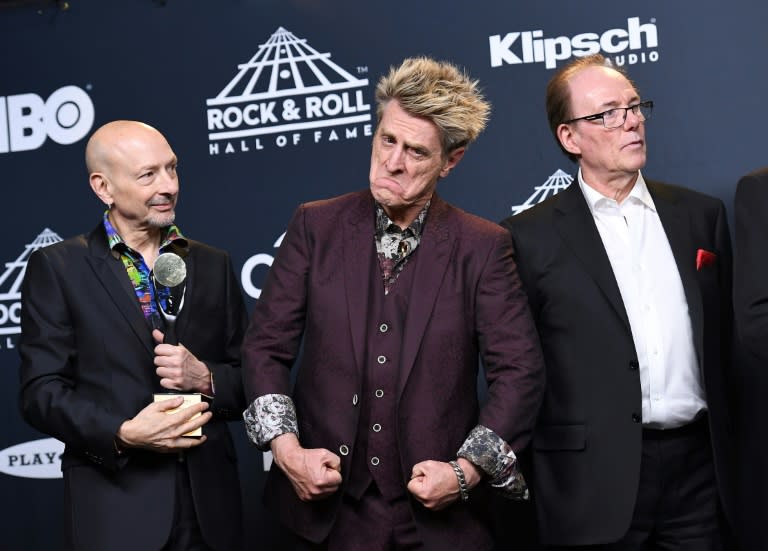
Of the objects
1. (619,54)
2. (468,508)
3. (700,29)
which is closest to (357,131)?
(619,54)

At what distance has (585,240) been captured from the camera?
3.03 m

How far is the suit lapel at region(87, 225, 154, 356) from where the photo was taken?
2.90 m

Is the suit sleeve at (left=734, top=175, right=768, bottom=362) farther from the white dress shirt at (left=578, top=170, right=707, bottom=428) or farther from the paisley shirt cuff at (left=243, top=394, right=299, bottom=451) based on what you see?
the paisley shirt cuff at (left=243, top=394, right=299, bottom=451)

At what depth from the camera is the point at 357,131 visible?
3.98 metres

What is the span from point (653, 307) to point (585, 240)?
0.27 meters

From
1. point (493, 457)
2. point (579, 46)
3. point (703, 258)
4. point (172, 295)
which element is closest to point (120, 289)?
point (172, 295)

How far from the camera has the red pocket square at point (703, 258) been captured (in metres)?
2.98

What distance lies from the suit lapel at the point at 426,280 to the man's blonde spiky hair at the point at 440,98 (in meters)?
0.20

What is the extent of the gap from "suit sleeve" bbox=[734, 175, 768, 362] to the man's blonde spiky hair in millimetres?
683

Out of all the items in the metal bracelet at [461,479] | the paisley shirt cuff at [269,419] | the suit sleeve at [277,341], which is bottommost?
the metal bracelet at [461,479]

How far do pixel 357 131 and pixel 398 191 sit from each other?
138cm

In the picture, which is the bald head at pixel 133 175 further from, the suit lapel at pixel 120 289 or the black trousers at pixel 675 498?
the black trousers at pixel 675 498

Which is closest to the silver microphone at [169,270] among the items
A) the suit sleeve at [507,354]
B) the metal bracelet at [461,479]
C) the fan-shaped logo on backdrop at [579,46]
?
the suit sleeve at [507,354]

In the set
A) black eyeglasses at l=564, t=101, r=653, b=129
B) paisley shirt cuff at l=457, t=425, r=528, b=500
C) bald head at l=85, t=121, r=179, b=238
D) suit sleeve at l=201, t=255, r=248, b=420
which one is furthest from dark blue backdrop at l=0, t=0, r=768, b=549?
paisley shirt cuff at l=457, t=425, r=528, b=500
